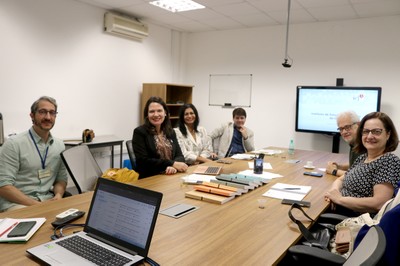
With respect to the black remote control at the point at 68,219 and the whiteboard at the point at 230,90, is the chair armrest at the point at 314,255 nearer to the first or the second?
the black remote control at the point at 68,219

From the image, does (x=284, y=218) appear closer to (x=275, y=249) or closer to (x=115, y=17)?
(x=275, y=249)

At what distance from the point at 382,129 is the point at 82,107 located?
154 inches

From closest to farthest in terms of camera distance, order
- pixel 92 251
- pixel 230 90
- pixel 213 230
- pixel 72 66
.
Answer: pixel 92 251 → pixel 213 230 → pixel 72 66 → pixel 230 90

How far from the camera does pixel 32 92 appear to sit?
397 cm

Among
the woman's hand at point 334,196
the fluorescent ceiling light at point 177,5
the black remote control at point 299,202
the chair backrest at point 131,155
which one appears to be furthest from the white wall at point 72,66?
the woman's hand at point 334,196

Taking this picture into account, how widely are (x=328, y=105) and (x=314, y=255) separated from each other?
394cm

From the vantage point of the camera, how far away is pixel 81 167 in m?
2.46

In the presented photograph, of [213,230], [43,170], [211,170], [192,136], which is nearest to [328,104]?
[192,136]

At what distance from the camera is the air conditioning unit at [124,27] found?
4688 mm

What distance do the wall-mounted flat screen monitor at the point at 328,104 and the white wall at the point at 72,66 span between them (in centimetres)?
268

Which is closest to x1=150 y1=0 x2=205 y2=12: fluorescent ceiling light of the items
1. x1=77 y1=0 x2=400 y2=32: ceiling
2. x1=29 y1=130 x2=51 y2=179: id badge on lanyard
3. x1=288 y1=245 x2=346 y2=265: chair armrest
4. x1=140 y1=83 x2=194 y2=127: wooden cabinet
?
x1=77 y1=0 x2=400 y2=32: ceiling

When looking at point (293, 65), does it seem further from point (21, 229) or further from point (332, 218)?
point (21, 229)

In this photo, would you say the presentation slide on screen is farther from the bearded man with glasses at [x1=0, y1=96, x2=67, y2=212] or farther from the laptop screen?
the laptop screen

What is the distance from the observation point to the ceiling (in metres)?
4.12
